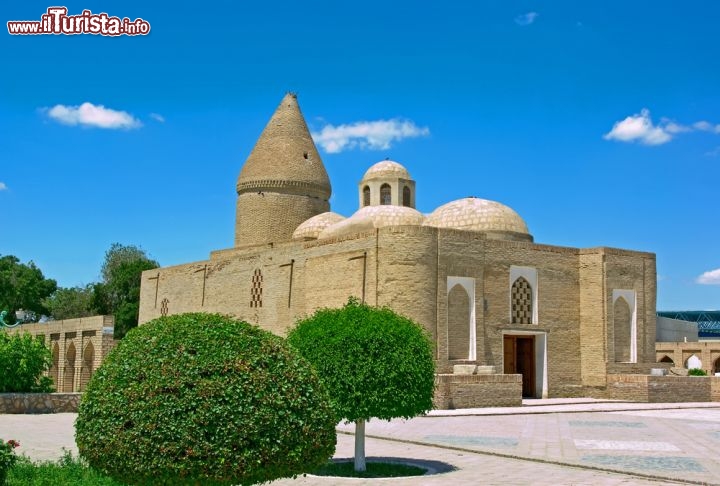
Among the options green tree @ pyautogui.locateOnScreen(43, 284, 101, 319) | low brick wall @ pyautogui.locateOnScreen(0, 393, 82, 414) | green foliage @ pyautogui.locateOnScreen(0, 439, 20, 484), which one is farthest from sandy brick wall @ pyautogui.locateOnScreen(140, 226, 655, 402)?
green tree @ pyautogui.locateOnScreen(43, 284, 101, 319)

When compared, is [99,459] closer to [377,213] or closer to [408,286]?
[408,286]

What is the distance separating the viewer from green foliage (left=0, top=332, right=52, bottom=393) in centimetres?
1806

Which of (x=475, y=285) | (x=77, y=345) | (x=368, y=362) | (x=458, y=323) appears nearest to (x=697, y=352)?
(x=475, y=285)

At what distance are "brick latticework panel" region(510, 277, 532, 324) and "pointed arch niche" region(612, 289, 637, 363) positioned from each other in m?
2.68

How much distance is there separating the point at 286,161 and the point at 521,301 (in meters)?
11.5

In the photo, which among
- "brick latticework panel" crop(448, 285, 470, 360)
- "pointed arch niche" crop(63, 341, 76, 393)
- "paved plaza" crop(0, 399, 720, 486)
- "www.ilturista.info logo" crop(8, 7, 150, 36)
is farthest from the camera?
"pointed arch niche" crop(63, 341, 76, 393)

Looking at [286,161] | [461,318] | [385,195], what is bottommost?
[461,318]

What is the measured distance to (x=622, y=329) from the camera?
82.9 feet

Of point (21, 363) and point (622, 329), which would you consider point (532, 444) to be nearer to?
point (21, 363)

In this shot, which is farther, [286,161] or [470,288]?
[286,161]

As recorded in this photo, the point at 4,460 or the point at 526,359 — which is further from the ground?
the point at 526,359

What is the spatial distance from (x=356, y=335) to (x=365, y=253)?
1345 cm

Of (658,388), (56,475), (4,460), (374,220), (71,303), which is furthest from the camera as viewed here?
(71,303)

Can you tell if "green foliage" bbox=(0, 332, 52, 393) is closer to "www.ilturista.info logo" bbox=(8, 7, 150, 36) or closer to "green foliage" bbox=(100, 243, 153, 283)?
"www.ilturista.info logo" bbox=(8, 7, 150, 36)
